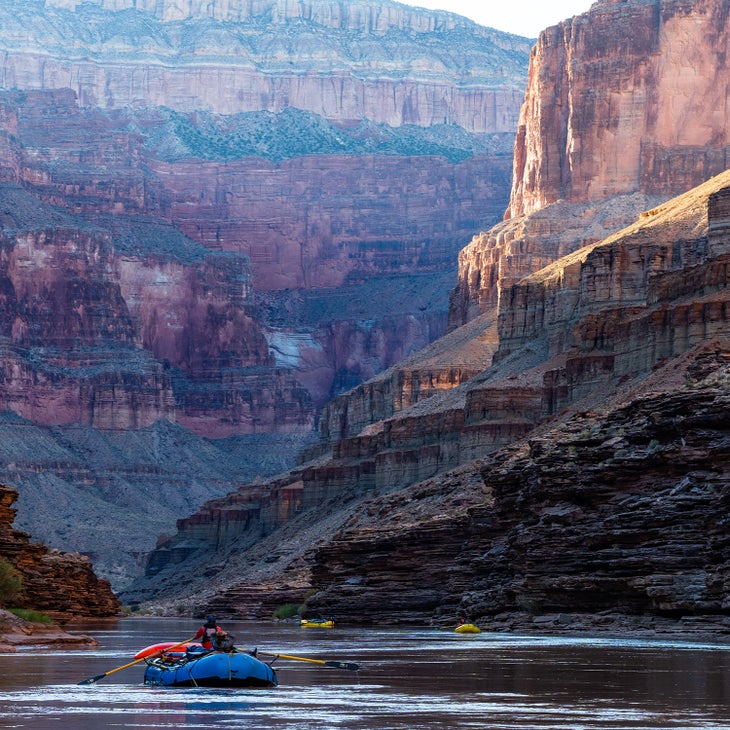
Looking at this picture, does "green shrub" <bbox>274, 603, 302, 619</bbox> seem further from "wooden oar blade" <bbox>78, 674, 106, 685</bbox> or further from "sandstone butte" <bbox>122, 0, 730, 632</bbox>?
"wooden oar blade" <bbox>78, 674, 106, 685</bbox>

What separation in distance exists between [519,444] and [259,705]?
68461 mm

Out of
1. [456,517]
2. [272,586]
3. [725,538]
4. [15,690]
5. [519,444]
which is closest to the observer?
[15,690]

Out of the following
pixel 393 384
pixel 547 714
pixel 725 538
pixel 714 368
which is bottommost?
pixel 547 714

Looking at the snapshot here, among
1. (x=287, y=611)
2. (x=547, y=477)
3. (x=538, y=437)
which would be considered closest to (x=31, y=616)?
(x=547, y=477)

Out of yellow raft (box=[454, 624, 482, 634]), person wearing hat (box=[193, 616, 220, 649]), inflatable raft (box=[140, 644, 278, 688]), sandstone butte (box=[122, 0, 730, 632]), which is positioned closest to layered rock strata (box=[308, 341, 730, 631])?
sandstone butte (box=[122, 0, 730, 632])

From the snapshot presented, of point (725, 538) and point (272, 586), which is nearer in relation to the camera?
point (725, 538)

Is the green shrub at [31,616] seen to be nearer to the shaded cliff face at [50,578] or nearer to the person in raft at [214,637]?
the shaded cliff face at [50,578]

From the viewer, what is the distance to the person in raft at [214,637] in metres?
51.3

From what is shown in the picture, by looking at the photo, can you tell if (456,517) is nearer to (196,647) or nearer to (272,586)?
(272,586)

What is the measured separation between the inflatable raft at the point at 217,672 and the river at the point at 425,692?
42cm

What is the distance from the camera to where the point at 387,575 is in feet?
354

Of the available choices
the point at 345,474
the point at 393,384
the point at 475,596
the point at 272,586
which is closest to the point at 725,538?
the point at 475,596

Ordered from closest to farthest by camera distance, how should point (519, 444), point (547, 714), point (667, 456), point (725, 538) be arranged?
point (547, 714), point (725, 538), point (667, 456), point (519, 444)

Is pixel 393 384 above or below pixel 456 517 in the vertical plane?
above
